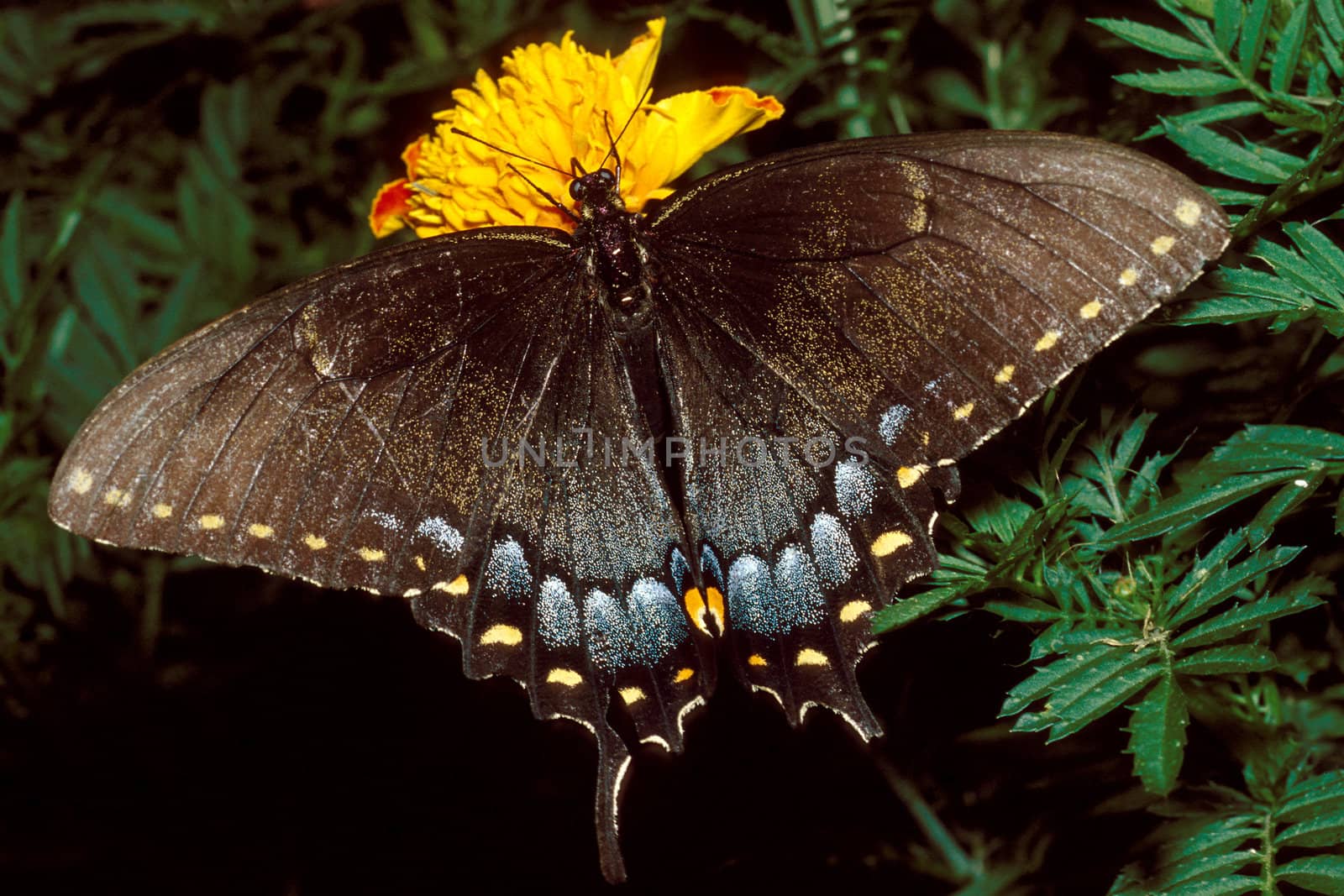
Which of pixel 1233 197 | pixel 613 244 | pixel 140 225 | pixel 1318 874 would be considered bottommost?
pixel 1318 874

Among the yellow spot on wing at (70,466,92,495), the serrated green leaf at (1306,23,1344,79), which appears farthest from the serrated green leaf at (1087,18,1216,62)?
the yellow spot on wing at (70,466,92,495)

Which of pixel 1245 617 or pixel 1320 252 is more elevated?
pixel 1320 252

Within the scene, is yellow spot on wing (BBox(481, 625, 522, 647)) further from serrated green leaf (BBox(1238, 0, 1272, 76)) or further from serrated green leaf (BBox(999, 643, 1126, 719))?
serrated green leaf (BBox(1238, 0, 1272, 76))

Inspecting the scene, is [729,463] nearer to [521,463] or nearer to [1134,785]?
[521,463]

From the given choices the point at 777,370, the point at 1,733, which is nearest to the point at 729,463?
the point at 777,370

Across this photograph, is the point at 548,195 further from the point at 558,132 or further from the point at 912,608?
the point at 912,608

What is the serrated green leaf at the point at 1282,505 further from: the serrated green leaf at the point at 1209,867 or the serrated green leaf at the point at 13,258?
the serrated green leaf at the point at 13,258

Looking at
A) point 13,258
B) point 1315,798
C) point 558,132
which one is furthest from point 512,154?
point 1315,798
